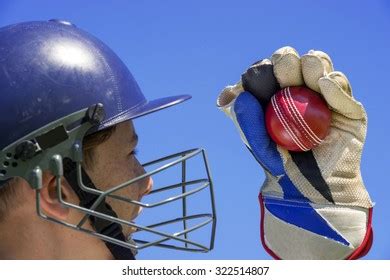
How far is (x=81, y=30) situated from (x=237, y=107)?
6.99ft

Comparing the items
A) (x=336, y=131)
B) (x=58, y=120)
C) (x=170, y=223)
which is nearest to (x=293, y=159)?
(x=336, y=131)

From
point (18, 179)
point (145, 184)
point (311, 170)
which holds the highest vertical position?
point (18, 179)

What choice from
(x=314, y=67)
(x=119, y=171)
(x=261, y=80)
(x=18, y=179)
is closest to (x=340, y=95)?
(x=314, y=67)

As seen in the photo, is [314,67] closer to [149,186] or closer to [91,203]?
[149,186]

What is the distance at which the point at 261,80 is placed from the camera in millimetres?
5141

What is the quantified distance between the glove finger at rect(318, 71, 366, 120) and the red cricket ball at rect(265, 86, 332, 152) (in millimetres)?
86

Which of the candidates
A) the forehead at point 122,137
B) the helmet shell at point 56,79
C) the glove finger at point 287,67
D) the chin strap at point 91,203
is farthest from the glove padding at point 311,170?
the chin strap at point 91,203

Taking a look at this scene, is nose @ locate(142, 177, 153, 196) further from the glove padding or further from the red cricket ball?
the glove padding

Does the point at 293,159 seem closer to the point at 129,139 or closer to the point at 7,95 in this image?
the point at 129,139

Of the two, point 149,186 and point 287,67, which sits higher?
point 287,67

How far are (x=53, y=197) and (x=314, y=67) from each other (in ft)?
8.05

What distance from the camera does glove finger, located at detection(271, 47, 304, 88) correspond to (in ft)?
16.4

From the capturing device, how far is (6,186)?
Result: 9.76 ft

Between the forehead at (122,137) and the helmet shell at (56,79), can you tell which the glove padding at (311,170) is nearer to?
the helmet shell at (56,79)
